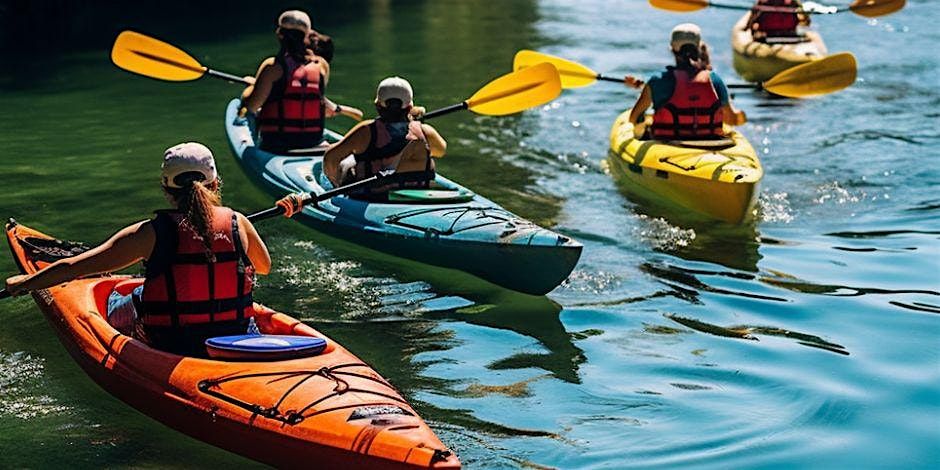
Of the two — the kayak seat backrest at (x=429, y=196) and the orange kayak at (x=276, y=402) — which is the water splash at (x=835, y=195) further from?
the orange kayak at (x=276, y=402)

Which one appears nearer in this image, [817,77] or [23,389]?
[23,389]

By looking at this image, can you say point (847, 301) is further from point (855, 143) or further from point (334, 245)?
point (855, 143)

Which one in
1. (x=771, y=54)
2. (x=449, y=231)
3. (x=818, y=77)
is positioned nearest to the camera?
(x=449, y=231)

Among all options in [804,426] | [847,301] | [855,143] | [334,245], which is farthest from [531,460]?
[855,143]

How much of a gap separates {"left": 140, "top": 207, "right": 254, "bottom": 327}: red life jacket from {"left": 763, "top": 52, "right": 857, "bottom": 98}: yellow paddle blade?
6073 millimetres

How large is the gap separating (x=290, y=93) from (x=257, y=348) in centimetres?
459

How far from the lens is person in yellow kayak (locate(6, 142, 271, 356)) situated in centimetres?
550

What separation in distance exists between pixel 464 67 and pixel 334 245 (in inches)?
324

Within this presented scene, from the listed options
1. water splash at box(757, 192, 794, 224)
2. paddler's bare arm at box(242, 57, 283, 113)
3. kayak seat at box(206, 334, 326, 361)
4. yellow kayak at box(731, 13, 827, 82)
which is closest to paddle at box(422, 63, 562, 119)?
paddler's bare arm at box(242, 57, 283, 113)

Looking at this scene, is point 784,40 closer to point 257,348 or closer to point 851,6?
point 851,6

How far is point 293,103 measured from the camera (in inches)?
386

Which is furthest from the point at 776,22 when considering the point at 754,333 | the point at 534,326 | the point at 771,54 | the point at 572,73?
the point at 534,326

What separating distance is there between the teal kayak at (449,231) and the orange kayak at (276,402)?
1998mm

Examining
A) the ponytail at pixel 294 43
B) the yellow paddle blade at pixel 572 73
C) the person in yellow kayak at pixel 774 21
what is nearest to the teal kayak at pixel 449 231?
the ponytail at pixel 294 43
